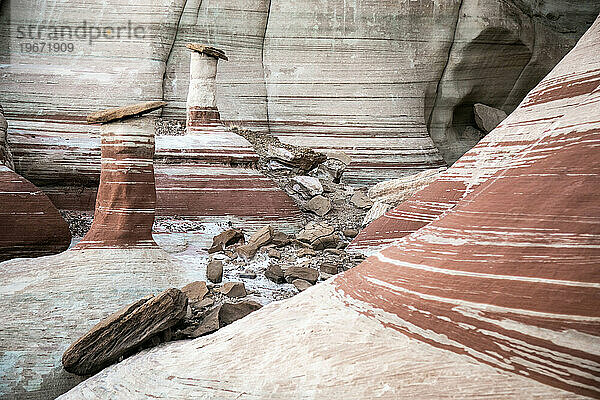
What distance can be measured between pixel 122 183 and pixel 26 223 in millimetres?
1253

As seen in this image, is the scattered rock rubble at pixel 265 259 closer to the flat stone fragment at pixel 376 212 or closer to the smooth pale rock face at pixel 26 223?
the flat stone fragment at pixel 376 212

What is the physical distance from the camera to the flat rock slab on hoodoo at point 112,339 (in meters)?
3.46

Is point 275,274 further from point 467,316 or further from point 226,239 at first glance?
point 467,316

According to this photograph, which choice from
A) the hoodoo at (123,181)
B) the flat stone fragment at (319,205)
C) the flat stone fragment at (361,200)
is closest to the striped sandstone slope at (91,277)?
the hoodoo at (123,181)

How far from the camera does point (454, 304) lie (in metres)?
2.10

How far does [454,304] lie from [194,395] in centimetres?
105

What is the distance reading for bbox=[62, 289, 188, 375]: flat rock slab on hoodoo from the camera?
3463 millimetres

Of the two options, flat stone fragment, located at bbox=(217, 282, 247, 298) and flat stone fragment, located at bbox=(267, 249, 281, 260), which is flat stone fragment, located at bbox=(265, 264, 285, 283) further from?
flat stone fragment, located at bbox=(267, 249, 281, 260)

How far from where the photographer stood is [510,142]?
3318 millimetres

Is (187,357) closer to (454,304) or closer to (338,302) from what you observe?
(338,302)

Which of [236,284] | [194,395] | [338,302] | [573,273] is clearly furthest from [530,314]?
[236,284]

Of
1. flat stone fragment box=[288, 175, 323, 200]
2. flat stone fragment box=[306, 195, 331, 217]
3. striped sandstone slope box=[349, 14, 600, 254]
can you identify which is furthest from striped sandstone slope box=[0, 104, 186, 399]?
flat stone fragment box=[288, 175, 323, 200]

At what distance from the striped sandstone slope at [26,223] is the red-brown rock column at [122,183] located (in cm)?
90

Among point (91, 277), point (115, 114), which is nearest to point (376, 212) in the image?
point (115, 114)
